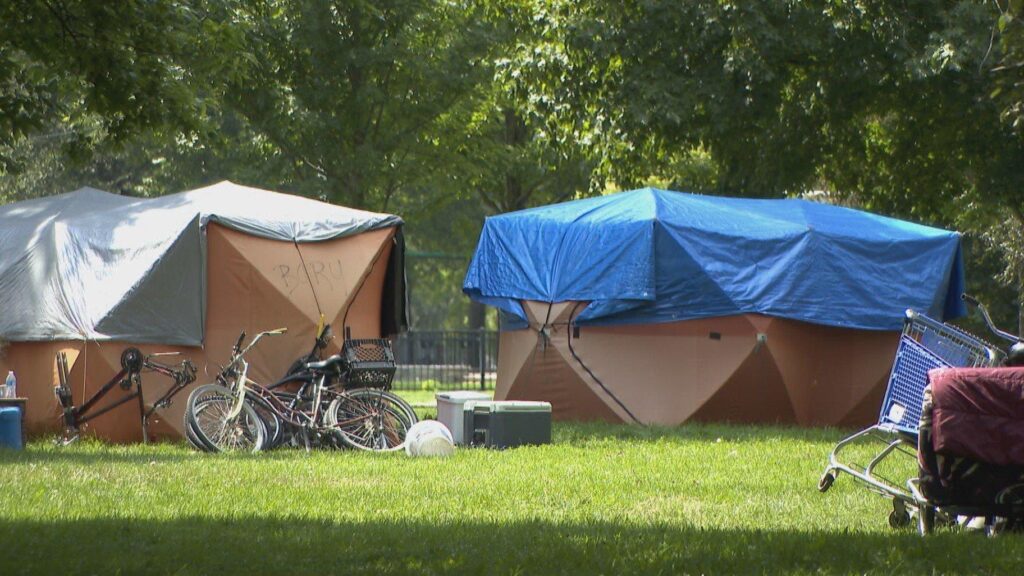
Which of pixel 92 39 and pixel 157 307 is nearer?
pixel 92 39

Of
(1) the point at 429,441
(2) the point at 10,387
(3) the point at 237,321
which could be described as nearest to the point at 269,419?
(1) the point at 429,441

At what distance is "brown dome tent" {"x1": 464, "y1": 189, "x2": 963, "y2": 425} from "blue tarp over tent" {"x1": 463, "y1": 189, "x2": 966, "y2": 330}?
2 cm

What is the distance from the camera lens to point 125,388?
14.9 meters

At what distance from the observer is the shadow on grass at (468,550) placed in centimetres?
723

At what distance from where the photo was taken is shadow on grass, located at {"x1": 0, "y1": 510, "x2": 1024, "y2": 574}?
23.7 feet

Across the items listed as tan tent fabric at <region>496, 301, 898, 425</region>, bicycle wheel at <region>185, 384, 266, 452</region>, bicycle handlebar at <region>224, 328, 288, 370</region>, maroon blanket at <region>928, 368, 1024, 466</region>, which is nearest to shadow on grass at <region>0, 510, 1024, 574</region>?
maroon blanket at <region>928, 368, 1024, 466</region>

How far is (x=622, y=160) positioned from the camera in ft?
79.5

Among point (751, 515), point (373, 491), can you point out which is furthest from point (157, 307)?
point (751, 515)

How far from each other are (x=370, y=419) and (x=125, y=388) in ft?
8.48

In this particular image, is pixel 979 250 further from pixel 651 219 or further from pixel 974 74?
pixel 651 219

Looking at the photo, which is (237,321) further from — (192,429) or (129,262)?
(192,429)

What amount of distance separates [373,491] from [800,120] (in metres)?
14.8

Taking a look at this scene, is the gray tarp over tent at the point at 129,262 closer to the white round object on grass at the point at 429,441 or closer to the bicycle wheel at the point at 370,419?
the bicycle wheel at the point at 370,419

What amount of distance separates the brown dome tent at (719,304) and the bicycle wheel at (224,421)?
5011 millimetres
